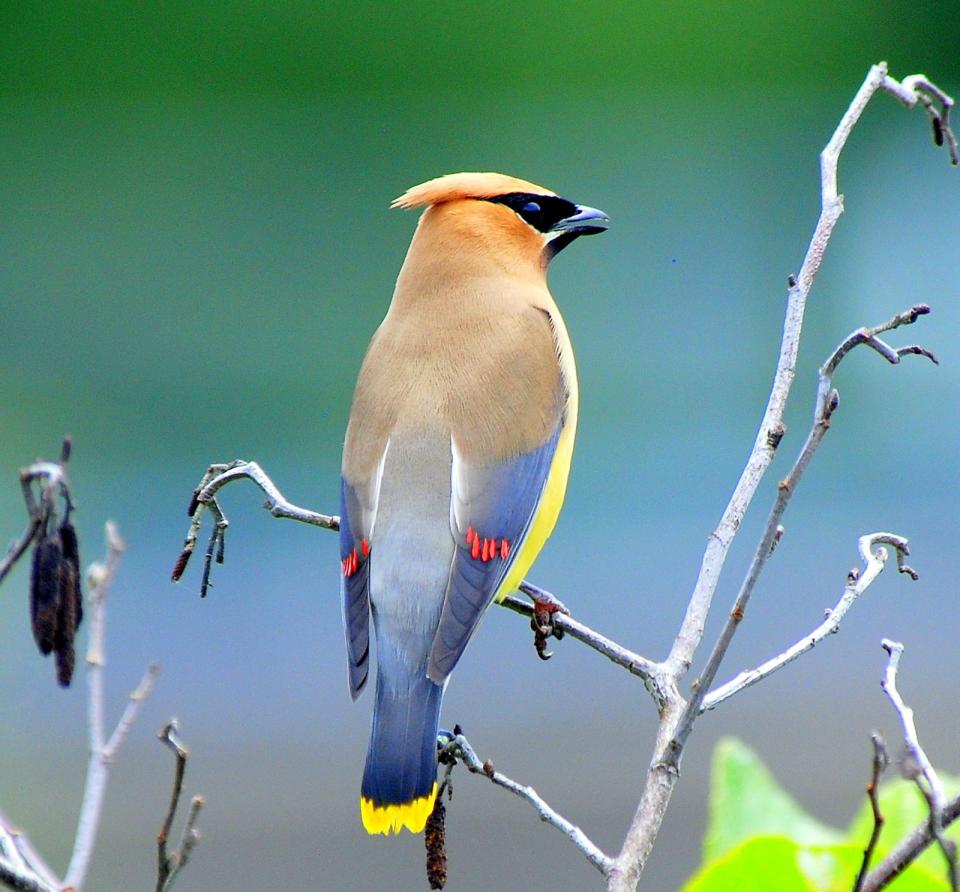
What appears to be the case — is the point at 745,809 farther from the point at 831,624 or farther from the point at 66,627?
the point at 66,627

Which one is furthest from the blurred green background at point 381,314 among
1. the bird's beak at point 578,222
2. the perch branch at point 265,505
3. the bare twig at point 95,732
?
the bare twig at point 95,732

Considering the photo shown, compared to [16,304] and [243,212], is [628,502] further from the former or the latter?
[16,304]

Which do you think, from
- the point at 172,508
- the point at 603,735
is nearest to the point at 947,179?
the point at 603,735

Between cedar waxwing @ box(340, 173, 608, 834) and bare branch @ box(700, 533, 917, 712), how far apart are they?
63cm

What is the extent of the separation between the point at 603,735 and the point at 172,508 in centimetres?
232

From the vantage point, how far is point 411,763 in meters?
2.61

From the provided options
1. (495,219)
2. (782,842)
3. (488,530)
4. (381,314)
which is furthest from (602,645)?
(381,314)

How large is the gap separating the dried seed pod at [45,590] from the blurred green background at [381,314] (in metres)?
5.62

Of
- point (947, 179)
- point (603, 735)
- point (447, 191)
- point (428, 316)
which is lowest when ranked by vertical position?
point (603, 735)

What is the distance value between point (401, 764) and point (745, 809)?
57 centimetres

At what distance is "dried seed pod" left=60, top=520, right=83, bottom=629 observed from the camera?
179 cm

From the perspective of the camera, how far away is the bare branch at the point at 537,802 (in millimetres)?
1929

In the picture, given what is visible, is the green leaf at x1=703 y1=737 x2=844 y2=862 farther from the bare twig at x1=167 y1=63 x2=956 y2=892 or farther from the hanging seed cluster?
Result: the hanging seed cluster

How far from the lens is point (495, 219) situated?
352cm
